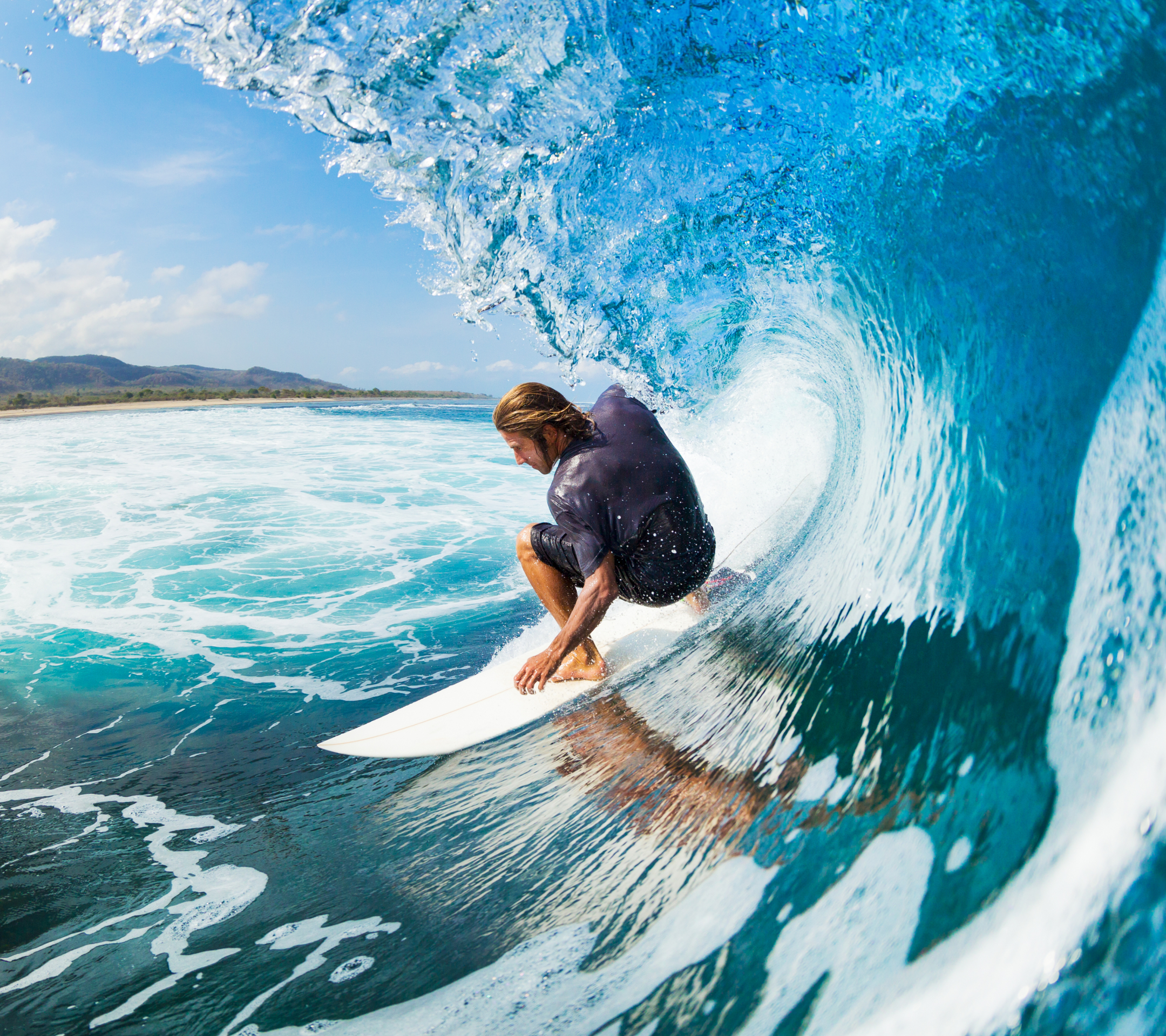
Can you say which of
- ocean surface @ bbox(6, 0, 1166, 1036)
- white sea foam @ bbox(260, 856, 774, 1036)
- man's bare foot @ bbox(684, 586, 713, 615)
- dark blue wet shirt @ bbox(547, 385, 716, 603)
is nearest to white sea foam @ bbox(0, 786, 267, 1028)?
ocean surface @ bbox(6, 0, 1166, 1036)

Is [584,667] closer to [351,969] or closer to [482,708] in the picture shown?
[482,708]

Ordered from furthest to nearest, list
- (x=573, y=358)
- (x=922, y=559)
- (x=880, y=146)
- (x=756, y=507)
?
(x=756, y=507) < (x=573, y=358) < (x=880, y=146) < (x=922, y=559)

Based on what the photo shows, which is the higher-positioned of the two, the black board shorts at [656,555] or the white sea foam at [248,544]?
the black board shorts at [656,555]

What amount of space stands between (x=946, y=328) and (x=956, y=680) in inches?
49.7

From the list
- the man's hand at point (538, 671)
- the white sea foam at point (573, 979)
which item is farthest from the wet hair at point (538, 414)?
the white sea foam at point (573, 979)

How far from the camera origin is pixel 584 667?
2.86 metres

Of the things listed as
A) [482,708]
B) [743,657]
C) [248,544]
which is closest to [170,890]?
[482,708]

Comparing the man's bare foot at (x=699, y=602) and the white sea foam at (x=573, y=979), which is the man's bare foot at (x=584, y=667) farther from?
the white sea foam at (x=573, y=979)

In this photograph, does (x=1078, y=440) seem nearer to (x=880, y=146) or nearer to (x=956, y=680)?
(x=956, y=680)

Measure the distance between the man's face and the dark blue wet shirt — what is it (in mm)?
84

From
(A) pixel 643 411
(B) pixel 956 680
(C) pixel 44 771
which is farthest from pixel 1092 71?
(C) pixel 44 771

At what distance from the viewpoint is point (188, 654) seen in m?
4.24

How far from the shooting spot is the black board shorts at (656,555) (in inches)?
97.6

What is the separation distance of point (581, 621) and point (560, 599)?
23.7 inches
